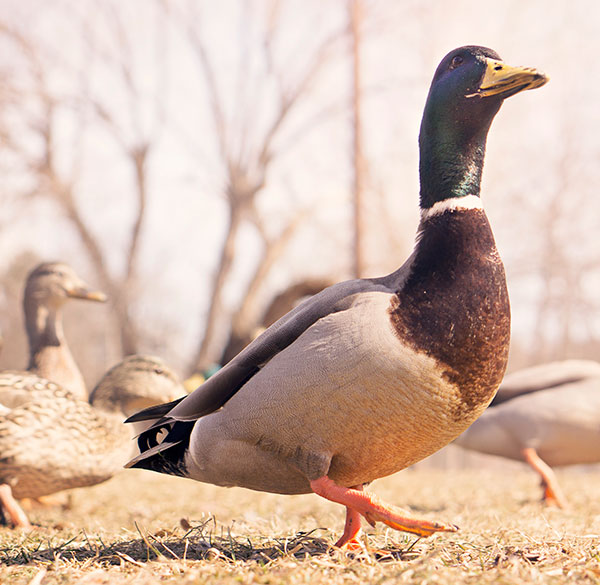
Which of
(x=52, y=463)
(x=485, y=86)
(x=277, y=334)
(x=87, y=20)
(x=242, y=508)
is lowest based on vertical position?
(x=242, y=508)

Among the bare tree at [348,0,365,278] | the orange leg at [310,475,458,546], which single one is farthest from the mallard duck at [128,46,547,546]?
the bare tree at [348,0,365,278]

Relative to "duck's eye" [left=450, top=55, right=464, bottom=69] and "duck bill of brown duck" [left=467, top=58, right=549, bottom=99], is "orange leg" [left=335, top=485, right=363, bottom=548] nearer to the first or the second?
"duck bill of brown duck" [left=467, top=58, right=549, bottom=99]

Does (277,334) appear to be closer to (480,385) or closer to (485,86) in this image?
(480,385)

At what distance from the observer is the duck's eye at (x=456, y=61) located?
2.58 m

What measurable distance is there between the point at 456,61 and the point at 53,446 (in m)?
2.72

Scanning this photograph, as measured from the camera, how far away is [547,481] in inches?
196

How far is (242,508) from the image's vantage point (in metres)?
4.69

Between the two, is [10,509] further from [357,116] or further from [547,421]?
[357,116]

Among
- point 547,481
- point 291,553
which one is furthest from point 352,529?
point 547,481

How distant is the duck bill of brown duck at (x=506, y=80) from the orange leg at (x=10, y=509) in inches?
117

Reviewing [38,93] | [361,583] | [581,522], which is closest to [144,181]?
[38,93]

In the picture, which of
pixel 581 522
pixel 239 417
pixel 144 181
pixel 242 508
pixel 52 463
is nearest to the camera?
pixel 239 417

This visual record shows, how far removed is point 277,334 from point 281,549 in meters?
0.76

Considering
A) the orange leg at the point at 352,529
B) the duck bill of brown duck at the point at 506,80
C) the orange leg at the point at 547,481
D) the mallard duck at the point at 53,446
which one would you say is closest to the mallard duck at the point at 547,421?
the orange leg at the point at 547,481
